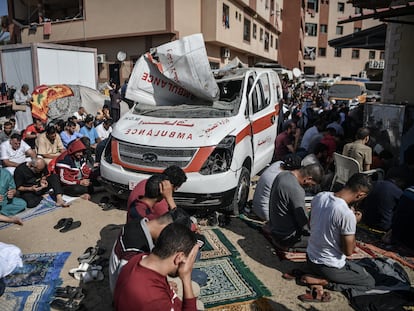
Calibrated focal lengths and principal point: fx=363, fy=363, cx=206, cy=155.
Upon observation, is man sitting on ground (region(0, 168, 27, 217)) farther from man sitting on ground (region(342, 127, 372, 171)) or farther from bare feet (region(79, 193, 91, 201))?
man sitting on ground (region(342, 127, 372, 171))

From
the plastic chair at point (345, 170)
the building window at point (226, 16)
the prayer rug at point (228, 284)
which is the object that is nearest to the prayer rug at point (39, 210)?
the prayer rug at point (228, 284)

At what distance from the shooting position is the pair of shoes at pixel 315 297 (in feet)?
11.6

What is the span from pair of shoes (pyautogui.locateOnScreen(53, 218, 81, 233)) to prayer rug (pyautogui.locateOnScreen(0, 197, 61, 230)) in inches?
28.4

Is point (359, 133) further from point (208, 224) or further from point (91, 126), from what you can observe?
point (91, 126)

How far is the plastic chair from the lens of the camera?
18.7 ft

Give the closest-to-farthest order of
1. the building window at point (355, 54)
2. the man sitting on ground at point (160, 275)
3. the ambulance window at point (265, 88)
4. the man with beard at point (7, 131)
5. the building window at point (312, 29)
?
the man sitting on ground at point (160, 275), the ambulance window at point (265, 88), the man with beard at point (7, 131), the building window at point (312, 29), the building window at point (355, 54)

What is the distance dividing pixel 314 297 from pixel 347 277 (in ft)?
1.28

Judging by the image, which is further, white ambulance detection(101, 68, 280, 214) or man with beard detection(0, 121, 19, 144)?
man with beard detection(0, 121, 19, 144)

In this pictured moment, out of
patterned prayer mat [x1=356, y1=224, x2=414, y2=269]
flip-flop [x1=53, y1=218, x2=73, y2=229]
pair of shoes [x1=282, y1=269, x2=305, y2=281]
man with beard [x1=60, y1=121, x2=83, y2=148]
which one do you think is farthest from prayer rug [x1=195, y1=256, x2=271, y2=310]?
man with beard [x1=60, y1=121, x2=83, y2=148]

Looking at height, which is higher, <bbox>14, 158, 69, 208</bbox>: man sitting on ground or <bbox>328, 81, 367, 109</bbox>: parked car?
<bbox>328, 81, 367, 109</bbox>: parked car

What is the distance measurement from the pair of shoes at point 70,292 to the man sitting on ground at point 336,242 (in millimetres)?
2185

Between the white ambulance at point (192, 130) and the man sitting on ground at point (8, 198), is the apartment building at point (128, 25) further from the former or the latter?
the man sitting on ground at point (8, 198)

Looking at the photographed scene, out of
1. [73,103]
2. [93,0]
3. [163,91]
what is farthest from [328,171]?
[93,0]

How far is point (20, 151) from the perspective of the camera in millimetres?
7195
